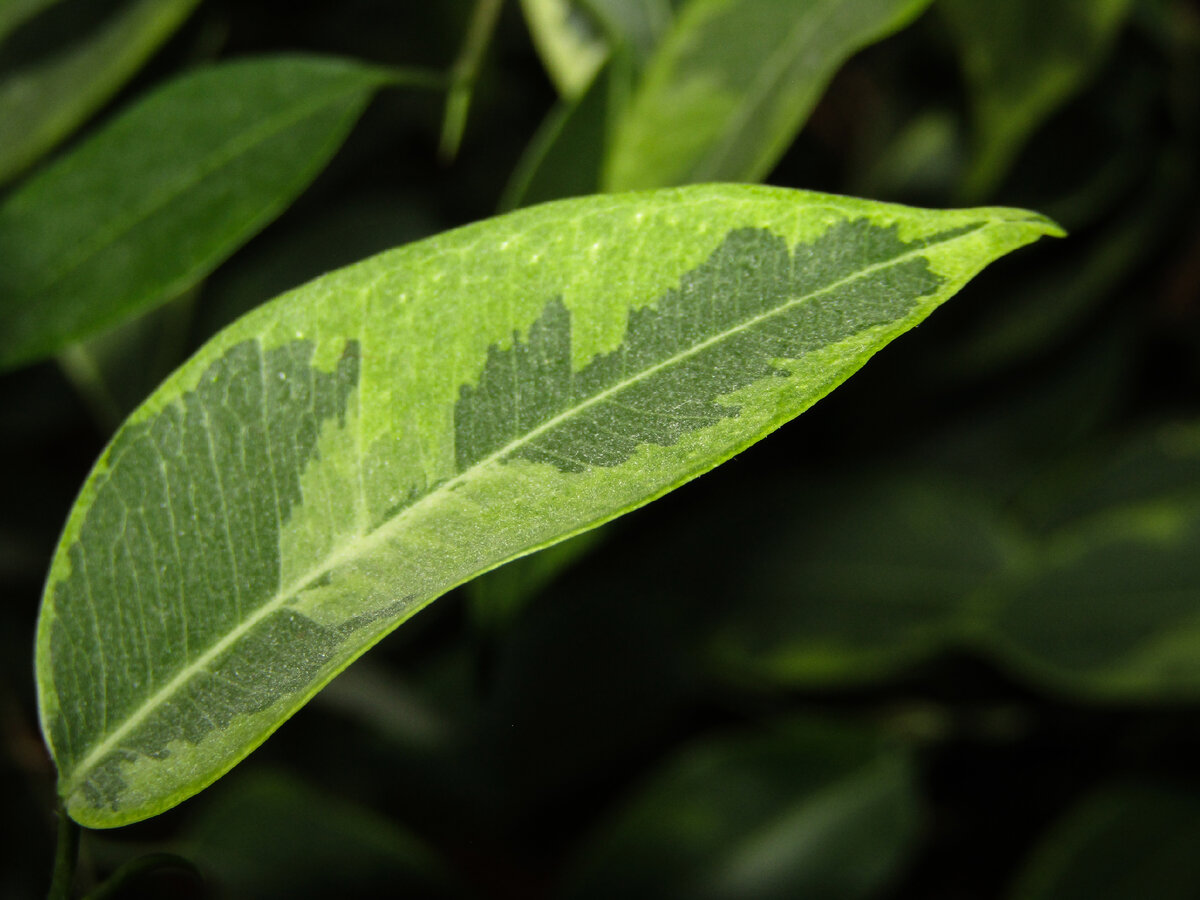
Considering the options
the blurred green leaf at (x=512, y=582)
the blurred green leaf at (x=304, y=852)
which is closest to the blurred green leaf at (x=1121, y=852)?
the blurred green leaf at (x=304, y=852)

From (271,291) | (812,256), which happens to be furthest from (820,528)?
(812,256)

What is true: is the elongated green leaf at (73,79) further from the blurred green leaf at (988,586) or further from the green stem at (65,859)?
the blurred green leaf at (988,586)

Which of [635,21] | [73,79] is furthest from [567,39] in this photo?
[73,79]

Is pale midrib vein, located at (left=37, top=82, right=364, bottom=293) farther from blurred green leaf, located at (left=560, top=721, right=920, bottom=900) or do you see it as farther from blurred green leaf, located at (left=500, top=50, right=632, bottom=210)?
blurred green leaf, located at (left=560, top=721, right=920, bottom=900)

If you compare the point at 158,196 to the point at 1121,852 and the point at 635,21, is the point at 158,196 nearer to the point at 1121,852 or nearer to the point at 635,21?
the point at 635,21

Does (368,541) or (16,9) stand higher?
(16,9)
